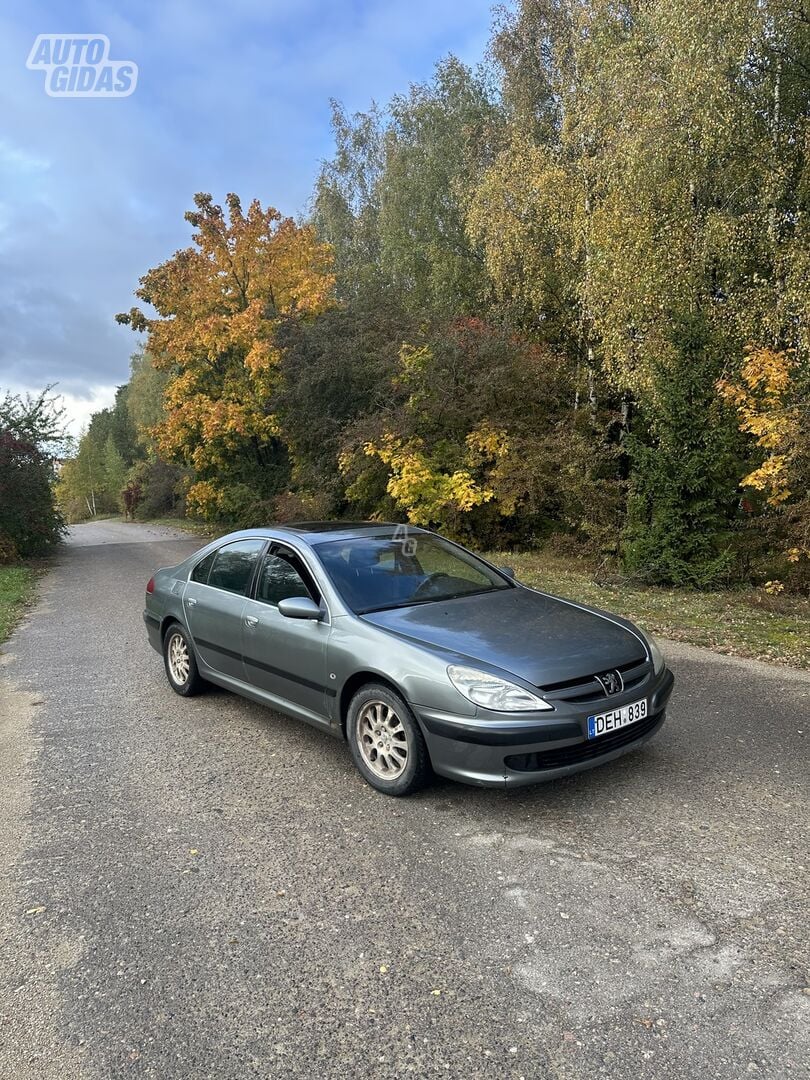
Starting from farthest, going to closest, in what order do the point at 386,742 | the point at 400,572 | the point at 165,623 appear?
1. the point at 165,623
2. the point at 400,572
3. the point at 386,742

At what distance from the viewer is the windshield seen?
4625 millimetres

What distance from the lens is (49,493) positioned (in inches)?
829

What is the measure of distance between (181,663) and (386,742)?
277 cm

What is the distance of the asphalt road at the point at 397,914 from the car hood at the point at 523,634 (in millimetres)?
773

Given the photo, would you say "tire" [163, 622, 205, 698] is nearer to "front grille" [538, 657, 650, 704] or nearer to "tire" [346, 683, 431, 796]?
"tire" [346, 683, 431, 796]

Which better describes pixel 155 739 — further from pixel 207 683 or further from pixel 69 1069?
pixel 69 1069

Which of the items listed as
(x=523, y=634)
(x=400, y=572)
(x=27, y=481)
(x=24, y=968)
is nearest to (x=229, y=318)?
(x=27, y=481)

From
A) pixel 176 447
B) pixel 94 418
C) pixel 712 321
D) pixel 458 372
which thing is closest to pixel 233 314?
pixel 176 447

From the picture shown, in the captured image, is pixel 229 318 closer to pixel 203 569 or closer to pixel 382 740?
pixel 203 569

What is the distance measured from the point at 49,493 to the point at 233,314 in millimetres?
8462

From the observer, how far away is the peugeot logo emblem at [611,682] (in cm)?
381

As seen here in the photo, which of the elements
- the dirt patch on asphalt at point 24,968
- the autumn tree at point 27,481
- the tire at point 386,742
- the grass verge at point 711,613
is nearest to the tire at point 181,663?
the dirt patch on asphalt at point 24,968

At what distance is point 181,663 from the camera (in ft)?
20.1

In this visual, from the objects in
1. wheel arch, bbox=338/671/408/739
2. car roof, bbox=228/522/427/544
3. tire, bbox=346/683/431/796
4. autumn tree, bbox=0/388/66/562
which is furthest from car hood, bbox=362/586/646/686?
autumn tree, bbox=0/388/66/562
